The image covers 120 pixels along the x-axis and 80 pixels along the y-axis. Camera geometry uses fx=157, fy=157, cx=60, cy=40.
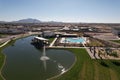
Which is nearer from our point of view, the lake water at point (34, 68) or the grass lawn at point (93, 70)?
the grass lawn at point (93, 70)

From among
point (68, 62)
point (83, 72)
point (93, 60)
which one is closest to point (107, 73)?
point (83, 72)

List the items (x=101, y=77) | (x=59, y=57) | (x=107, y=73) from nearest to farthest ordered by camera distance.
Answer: (x=101, y=77)
(x=107, y=73)
(x=59, y=57)

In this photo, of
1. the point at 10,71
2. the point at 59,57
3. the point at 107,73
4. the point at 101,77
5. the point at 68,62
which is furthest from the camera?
the point at 59,57

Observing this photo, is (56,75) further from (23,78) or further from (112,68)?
(112,68)

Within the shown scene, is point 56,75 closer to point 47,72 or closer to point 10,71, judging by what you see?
point 47,72

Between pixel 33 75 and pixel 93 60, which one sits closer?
pixel 33 75

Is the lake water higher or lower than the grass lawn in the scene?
lower

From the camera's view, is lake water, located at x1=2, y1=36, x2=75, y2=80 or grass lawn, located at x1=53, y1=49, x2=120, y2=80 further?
lake water, located at x1=2, y1=36, x2=75, y2=80

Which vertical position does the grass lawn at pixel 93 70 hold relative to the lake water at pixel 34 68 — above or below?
above
